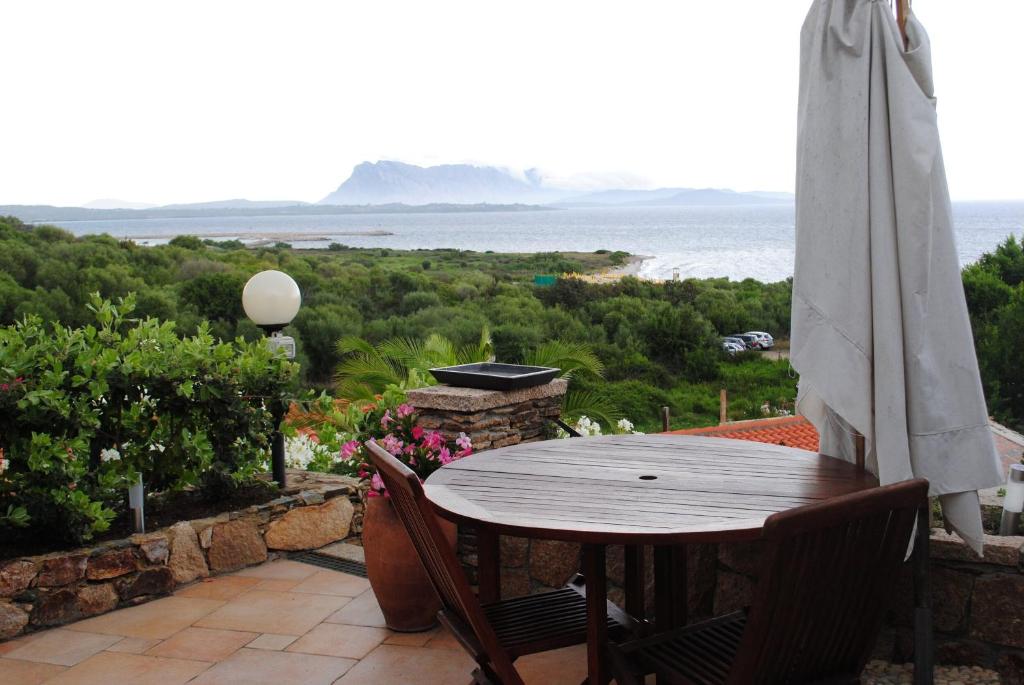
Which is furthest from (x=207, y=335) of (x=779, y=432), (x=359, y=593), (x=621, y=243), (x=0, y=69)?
(x=621, y=243)

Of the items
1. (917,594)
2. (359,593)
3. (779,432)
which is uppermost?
(917,594)

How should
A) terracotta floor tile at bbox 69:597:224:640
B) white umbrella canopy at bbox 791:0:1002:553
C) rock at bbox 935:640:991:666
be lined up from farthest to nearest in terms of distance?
terracotta floor tile at bbox 69:597:224:640 < rock at bbox 935:640:991:666 < white umbrella canopy at bbox 791:0:1002:553

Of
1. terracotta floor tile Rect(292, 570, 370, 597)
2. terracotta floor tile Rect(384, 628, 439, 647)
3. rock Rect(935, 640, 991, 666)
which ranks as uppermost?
rock Rect(935, 640, 991, 666)

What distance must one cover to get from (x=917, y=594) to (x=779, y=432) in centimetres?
969

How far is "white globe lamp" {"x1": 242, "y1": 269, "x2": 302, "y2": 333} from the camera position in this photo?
423 cm

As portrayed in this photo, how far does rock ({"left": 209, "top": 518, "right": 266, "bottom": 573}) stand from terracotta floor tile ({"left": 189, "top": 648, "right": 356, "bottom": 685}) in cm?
90

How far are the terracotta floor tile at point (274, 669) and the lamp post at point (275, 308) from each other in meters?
1.44

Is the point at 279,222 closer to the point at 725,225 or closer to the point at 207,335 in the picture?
the point at 725,225

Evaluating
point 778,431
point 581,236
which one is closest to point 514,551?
point 778,431

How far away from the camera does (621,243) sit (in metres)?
57.9

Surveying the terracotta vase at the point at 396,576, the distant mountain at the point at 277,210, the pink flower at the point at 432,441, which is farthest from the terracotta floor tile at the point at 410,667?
the distant mountain at the point at 277,210

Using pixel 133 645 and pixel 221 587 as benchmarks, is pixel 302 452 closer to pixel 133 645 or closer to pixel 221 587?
pixel 221 587

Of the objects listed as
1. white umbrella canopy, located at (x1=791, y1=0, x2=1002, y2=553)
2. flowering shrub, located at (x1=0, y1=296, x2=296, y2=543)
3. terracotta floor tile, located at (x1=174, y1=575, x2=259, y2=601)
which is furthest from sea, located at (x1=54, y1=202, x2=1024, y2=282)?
white umbrella canopy, located at (x1=791, y1=0, x2=1002, y2=553)

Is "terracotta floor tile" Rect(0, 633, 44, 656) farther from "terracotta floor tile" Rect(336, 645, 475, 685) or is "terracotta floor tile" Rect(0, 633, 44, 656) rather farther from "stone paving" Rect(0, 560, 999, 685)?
"terracotta floor tile" Rect(336, 645, 475, 685)
